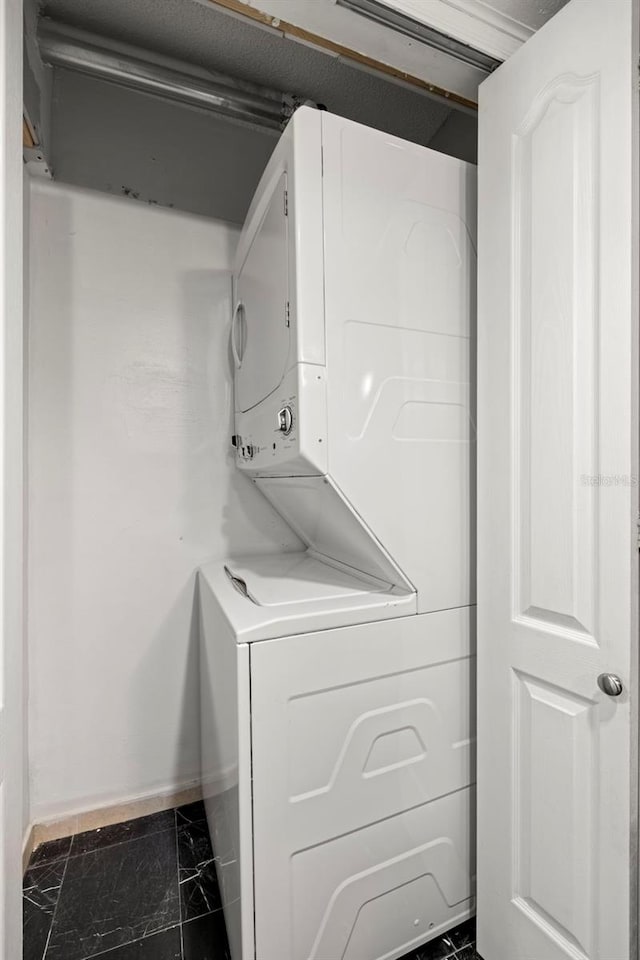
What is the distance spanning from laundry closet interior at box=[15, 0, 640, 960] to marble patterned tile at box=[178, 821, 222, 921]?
0.22 feet

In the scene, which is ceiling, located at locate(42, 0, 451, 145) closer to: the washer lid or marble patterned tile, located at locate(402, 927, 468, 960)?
the washer lid

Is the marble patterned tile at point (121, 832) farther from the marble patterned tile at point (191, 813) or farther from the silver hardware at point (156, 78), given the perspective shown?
the silver hardware at point (156, 78)

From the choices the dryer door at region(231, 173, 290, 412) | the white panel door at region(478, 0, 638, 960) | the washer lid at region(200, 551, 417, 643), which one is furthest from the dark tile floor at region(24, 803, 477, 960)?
the dryer door at region(231, 173, 290, 412)

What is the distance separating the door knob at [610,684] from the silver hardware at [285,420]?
0.88 meters

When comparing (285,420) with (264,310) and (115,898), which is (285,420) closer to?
(264,310)

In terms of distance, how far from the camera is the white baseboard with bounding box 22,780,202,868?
1720 mm

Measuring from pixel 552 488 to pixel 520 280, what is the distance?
0.53 metres

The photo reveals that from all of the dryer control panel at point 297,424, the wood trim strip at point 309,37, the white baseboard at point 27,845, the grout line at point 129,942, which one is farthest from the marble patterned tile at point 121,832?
the wood trim strip at point 309,37

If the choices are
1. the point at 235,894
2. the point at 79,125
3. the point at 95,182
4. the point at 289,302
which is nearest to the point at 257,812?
the point at 235,894

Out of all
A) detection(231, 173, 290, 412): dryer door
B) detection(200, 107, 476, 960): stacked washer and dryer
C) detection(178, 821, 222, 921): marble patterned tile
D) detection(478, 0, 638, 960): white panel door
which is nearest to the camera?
detection(478, 0, 638, 960): white panel door

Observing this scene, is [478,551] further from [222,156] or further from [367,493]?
[222,156]

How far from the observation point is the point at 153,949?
1315 millimetres

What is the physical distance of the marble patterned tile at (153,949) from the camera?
129 cm

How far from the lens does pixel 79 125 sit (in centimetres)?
180
